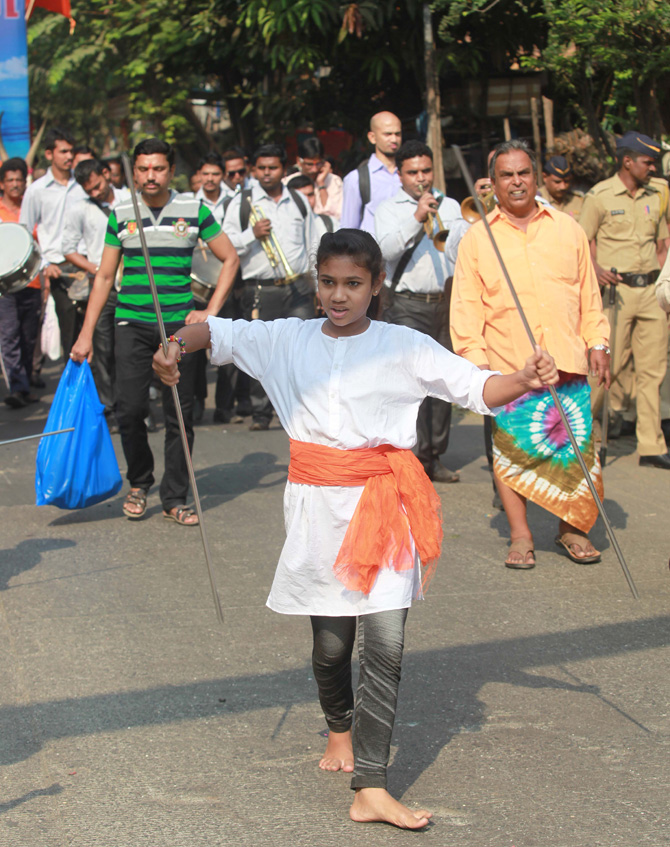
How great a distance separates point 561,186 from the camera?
894cm

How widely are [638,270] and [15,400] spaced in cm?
559

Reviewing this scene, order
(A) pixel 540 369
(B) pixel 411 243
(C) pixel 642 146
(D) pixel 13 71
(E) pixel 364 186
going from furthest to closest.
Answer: (D) pixel 13 71
(E) pixel 364 186
(C) pixel 642 146
(B) pixel 411 243
(A) pixel 540 369

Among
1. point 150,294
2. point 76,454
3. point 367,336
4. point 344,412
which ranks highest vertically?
point 367,336

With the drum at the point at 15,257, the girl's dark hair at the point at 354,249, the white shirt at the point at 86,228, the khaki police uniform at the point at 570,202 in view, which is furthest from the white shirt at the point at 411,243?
the girl's dark hair at the point at 354,249

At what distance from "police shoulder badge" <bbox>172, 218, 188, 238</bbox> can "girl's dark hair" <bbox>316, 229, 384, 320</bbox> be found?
128 inches

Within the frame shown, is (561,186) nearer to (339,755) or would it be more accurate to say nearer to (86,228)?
(86,228)

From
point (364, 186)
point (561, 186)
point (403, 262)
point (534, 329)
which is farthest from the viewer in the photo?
point (561, 186)

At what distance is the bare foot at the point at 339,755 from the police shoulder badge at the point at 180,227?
12.2 ft

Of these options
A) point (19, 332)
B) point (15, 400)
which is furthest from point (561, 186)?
point (15, 400)

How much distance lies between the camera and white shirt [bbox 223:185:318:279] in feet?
29.5

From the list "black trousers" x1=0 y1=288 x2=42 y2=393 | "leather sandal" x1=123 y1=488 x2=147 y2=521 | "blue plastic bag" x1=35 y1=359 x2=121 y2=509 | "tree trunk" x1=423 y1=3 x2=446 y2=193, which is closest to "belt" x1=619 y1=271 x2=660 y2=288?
"leather sandal" x1=123 y1=488 x2=147 y2=521

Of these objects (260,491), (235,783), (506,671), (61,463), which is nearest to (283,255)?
(260,491)

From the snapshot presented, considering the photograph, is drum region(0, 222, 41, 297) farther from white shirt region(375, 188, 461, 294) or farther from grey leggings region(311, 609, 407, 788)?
grey leggings region(311, 609, 407, 788)

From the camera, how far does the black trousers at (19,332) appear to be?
1025 centimetres
